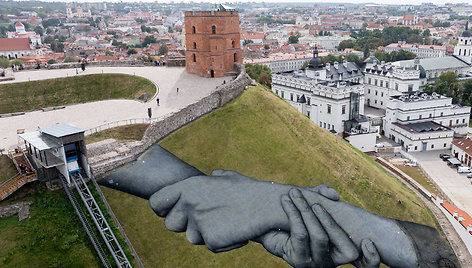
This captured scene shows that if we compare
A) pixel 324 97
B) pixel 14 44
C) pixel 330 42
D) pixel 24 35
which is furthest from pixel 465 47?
pixel 24 35

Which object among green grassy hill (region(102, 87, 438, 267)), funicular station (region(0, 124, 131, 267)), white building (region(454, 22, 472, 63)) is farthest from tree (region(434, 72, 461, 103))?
funicular station (region(0, 124, 131, 267))

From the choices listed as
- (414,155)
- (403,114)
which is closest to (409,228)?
(414,155)

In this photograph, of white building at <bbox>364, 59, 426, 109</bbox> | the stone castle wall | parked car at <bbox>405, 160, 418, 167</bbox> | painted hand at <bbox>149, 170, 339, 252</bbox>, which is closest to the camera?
painted hand at <bbox>149, 170, 339, 252</bbox>

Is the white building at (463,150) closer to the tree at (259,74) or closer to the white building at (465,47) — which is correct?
the tree at (259,74)

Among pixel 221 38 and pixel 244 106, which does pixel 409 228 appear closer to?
pixel 244 106

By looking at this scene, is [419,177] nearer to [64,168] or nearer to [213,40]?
[213,40]

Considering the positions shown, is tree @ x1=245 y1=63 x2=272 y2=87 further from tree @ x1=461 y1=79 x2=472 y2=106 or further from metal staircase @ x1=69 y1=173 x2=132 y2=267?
metal staircase @ x1=69 y1=173 x2=132 y2=267
